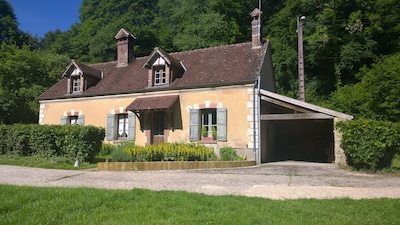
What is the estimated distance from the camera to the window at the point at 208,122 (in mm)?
13577

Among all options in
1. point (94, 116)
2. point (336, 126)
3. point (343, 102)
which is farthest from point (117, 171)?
point (343, 102)

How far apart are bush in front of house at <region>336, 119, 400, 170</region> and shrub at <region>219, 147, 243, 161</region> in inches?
173

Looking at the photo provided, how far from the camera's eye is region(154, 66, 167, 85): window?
15039 millimetres

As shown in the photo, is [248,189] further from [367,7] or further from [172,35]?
[172,35]

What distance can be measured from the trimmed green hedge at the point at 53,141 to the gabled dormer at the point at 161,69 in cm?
490

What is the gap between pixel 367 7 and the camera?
22.9 metres

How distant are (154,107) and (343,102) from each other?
1305 centimetres

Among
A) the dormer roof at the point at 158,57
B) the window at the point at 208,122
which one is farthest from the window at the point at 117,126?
the window at the point at 208,122

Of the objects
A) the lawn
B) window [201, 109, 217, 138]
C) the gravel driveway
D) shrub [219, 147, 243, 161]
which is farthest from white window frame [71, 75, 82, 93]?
the lawn

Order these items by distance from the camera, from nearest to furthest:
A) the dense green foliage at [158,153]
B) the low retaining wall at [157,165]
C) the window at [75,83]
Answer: the low retaining wall at [157,165] → the dense green foliage at [158,153] → the window at [75,83]

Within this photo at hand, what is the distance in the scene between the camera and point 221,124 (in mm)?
13008

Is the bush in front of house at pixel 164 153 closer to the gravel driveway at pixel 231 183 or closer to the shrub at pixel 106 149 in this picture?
the gravel driveway at pixel 231 183

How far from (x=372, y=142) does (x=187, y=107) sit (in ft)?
25.3

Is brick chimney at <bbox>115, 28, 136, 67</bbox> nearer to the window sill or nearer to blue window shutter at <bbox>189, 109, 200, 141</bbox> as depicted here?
blue window shutter at <bbox>189, 109, 200, 141</bbox>
